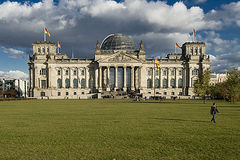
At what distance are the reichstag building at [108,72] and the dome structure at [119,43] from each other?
6916 millimetres

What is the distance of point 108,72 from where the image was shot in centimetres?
9812

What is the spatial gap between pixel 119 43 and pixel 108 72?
2258 centimetres

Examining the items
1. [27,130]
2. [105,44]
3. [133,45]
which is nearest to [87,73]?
[105,44]

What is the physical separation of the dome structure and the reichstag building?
6916 mm

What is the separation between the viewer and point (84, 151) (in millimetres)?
10492

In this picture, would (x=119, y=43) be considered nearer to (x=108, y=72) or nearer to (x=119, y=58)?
(x=119, y=58)

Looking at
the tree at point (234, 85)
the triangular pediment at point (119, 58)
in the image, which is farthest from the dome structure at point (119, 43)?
the tree at point (234, 85)

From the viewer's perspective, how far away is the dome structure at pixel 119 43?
365 feet

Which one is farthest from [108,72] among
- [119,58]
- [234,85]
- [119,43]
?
[234,85]

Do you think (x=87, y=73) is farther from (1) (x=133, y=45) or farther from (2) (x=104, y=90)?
(1) (x=133, y=45)

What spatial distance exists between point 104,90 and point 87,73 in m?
13.8

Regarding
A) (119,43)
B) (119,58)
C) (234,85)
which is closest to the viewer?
(234,85)

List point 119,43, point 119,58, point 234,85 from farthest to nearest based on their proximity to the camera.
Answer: point 119,43, point 119,58, point 234,85

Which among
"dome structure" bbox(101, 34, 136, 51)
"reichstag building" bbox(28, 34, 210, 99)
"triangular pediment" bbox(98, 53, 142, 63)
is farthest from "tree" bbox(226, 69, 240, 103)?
"dome structure" bbox(101, 34, 136, 51)
